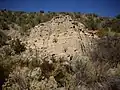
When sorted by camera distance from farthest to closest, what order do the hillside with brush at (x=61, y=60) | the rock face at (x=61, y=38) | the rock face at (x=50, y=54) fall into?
the rock face at (x=61, y=38) → the rock face at (x=50, y=54) → the hillside with brush at (x=61, y=60)

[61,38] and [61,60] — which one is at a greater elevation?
[61,38]

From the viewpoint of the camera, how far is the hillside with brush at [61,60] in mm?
5652

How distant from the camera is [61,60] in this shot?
6969 mm

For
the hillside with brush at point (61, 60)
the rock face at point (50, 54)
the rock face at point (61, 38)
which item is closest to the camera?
the hillside with brush at point (61, 60)

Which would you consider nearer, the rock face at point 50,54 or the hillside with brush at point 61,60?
the hillside with brush at point 61,60

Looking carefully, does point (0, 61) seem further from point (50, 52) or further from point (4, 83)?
point (50, 52)

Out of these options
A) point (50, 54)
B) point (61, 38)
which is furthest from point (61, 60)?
point (61, 38)

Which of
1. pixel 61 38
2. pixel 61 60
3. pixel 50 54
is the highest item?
pixel 61 38

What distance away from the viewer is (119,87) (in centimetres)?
522

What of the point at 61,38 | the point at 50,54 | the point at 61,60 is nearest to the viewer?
the point at 61,60

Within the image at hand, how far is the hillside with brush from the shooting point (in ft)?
18.5

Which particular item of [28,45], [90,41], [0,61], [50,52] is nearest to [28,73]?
[0,61]

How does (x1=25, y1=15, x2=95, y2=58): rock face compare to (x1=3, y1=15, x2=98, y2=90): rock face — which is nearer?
(x1=3, y1=15, x2=98, y2=90): rock face

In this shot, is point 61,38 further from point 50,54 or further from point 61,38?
point 50,54
